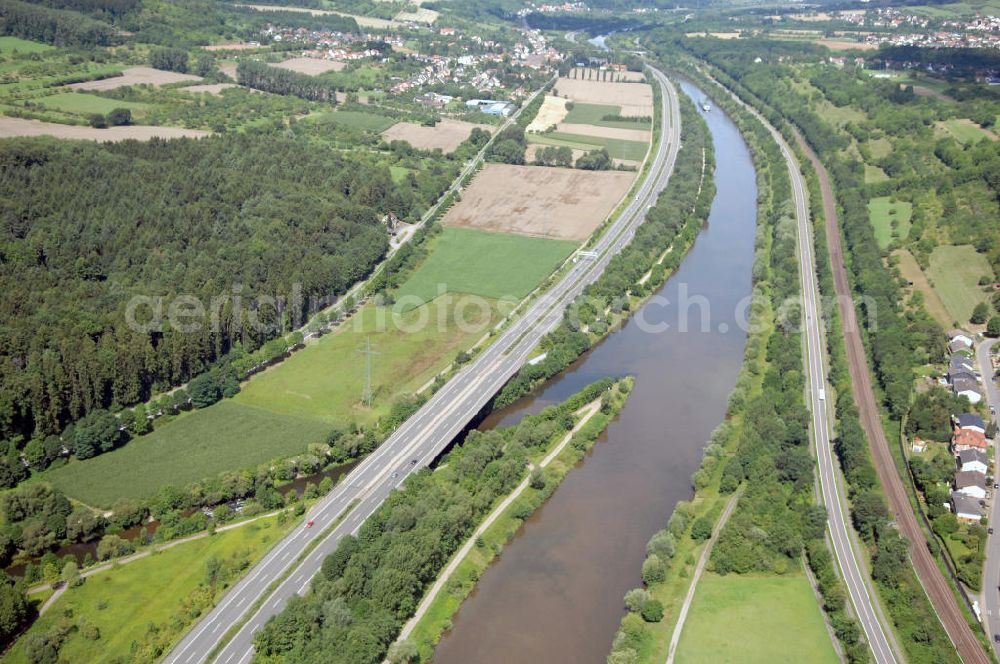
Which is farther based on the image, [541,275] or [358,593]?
[541,275]

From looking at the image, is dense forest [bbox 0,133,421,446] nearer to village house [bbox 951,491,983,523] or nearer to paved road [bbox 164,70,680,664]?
paved road [bbox 164,70,680,664]

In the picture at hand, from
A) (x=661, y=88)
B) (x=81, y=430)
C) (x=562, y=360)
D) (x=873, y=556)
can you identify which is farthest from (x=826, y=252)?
(x=661, y=88)

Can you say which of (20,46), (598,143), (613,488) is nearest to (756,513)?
(613,488)

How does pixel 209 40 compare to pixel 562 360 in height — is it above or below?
above

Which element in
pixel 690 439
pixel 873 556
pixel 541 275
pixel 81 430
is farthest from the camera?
pixel 541 275

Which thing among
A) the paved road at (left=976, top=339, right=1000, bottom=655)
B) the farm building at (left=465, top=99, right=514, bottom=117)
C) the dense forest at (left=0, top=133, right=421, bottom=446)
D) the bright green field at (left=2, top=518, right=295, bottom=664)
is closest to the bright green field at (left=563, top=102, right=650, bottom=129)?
the farm building at (left=465, top=99, right=514, bottom=117)

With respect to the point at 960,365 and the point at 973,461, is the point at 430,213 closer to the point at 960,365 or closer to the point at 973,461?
the point at 960,365

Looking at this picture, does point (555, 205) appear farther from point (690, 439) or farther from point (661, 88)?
point (661, 88)

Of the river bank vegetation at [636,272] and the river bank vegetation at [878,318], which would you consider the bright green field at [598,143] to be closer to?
the river bank vegetation at [636,272]
